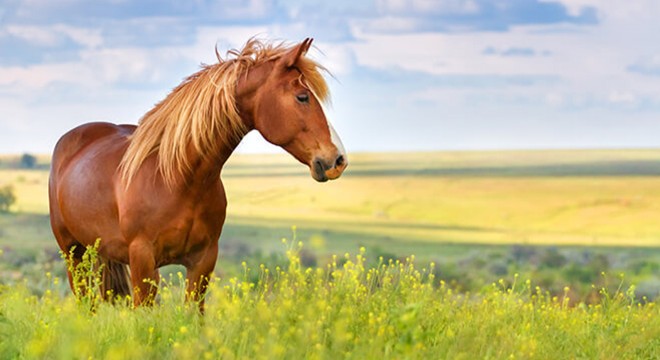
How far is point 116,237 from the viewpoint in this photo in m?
8.78

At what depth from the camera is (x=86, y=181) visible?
9.23 m

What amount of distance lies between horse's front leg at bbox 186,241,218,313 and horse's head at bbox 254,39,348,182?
1.17 metres

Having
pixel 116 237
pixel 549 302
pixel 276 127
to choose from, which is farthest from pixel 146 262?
pixel 549 302

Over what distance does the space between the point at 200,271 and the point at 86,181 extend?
150 cm

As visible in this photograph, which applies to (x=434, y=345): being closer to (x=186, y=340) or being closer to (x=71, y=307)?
(x=186, y=340)

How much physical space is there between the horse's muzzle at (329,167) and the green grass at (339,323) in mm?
775

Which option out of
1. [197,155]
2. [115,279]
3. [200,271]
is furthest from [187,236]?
[115,279]

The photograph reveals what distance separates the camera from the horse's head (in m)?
7.66

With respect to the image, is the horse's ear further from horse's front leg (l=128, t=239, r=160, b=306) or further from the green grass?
horse's front leg (l=128, t=239, r=160, b=306)

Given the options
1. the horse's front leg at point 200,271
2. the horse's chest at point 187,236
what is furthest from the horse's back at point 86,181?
the horse's front leg at point 200,271

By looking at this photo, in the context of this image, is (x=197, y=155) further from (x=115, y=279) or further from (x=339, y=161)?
(x=115, y=279)

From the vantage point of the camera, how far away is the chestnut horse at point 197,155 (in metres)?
7.82

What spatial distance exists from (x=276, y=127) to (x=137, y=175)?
1.39 m

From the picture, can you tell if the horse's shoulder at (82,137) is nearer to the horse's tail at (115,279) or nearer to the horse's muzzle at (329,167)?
the horse's tail at (115,279)
